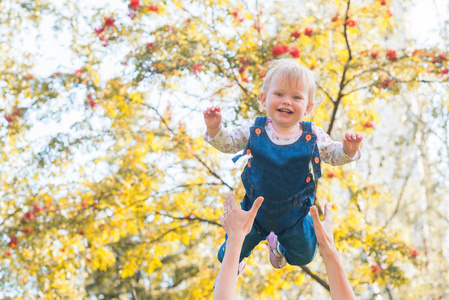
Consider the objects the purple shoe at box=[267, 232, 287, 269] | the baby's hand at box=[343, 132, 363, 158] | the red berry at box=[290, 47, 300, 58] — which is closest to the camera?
the baby's hand at box=[343, 132, 363, 158]

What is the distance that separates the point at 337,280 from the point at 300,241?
0.53 metres

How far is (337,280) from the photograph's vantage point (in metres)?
1.98

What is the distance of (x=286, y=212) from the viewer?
2.48 m

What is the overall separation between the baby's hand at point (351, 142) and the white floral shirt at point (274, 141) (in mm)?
47

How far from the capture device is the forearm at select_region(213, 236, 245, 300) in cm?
188

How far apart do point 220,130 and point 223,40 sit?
380cm

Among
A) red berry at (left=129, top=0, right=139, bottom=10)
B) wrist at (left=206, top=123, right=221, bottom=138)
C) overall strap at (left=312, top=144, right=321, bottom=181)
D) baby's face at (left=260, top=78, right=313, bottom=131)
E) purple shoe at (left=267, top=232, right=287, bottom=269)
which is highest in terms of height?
red berry at (left=129, top=0, right=139, bottom=10)

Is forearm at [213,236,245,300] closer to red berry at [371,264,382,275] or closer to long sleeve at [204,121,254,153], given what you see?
long sleeve at [204,121,254,153]

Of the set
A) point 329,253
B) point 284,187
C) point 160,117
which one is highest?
point 160,117

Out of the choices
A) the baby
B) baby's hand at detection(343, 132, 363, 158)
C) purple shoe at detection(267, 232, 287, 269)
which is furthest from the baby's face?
purple shoe at detection(267, 232, 287, 269)

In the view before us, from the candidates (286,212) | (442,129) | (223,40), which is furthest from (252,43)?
(442,129)

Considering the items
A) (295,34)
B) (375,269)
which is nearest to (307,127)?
(295,34)

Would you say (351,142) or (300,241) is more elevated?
(351,142)

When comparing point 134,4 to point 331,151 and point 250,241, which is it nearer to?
point 250,241
